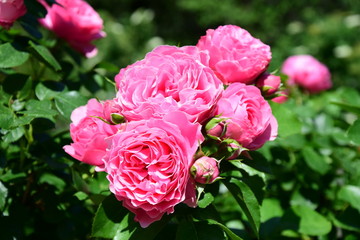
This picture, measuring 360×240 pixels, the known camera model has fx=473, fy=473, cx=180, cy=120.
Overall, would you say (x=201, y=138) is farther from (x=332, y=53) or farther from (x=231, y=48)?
(x=332, y=53)

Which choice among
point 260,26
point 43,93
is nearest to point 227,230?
point 43,93

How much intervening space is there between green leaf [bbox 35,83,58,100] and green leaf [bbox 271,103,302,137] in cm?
52

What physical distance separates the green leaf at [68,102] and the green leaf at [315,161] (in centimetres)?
69

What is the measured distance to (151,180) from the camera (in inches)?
30.5

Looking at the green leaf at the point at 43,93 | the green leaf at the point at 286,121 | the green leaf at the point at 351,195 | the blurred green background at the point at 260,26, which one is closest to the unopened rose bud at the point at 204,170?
the green leaf at the point at 286,121

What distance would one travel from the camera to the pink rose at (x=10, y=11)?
3.33 ft

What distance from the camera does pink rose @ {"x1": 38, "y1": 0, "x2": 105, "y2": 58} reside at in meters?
1.29

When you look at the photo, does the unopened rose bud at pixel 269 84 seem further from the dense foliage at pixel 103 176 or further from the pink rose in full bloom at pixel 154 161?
the pink rose in full bloom at pixel 154 161

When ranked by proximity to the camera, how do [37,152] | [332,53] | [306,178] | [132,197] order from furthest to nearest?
[332,53] < [306,178] < [37,152] < [132,197]

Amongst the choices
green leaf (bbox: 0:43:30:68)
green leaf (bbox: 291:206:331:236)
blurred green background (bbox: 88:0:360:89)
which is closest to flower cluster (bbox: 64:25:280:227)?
green leaf (bbox: 0:43:30:68)

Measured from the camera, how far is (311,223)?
1212 millimetres

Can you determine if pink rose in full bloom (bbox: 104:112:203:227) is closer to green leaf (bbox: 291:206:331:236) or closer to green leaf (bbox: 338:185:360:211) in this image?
green leaf (bbox: 291:206:331:236)

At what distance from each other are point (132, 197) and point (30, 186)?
0.47 m

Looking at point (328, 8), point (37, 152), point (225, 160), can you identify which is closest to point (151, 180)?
point (225, 160)
